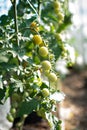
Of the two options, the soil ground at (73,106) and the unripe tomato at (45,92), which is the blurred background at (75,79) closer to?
the soil ground at (73,106)

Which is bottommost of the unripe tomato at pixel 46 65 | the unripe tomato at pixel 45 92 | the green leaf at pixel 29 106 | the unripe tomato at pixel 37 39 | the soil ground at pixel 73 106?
the green leaf at pixel 29 106

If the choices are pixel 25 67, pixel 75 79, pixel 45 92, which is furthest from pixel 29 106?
pixel 75 79

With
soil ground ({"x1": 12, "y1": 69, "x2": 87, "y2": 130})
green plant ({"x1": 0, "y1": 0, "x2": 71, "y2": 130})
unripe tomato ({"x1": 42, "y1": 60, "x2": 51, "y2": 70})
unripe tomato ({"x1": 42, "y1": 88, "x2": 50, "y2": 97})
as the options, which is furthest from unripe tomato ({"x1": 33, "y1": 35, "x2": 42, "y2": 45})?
soil ground ({"x1": 12, "y1": 69, "x2": 87, "y2": 130})

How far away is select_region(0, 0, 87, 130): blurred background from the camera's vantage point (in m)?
2.65

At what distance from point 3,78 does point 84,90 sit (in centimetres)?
312

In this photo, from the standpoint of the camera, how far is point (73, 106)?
394 centimetres

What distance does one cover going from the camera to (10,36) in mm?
1683

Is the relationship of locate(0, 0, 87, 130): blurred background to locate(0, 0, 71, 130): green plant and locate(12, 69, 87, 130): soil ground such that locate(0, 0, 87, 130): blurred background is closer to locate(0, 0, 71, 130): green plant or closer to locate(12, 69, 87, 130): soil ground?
locate(12, 69, 87, 130): soil ground

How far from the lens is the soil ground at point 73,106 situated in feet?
8.92

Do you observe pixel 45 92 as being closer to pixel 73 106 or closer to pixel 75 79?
pixel 73 106

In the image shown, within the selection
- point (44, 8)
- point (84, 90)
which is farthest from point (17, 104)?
point (84, 90)

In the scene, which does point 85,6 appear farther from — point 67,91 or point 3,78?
point 3,78

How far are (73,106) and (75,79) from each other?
1629mm

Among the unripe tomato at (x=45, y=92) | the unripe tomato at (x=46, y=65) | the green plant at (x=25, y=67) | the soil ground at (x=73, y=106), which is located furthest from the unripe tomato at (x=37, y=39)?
the soil ground at (x=73, y=106)
